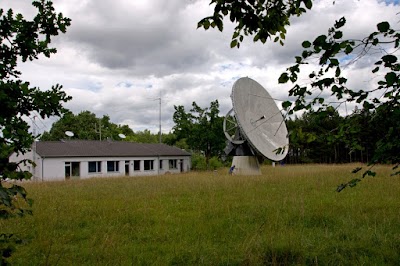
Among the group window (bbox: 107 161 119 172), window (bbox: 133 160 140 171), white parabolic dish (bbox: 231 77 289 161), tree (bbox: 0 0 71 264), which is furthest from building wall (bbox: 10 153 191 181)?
tree (bbox: 0 0 71 264)

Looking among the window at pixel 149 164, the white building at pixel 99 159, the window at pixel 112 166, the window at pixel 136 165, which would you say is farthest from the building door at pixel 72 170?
the window at pixel 149 164

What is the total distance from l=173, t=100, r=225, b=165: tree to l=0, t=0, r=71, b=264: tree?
37.9m

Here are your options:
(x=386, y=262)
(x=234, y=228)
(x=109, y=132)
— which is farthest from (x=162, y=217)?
(x=109, y=132)

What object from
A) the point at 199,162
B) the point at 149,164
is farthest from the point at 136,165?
the point at 199,162

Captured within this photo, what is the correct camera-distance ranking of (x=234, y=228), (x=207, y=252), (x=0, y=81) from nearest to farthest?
(x=0, y=81)
(x=207, y=252)
(x=234, y=228)

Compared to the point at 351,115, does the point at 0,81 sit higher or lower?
higher

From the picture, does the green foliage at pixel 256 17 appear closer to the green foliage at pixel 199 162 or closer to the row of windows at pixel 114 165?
the row of windows at pixel 114 165

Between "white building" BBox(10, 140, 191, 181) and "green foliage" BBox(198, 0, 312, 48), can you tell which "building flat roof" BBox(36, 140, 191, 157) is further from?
"green foliage" BBox(198, 0, 312, 48)

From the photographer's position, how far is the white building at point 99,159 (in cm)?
3117

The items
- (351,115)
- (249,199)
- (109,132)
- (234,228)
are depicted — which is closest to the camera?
(351,115)

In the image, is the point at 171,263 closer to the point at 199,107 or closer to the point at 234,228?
the point at 234,228

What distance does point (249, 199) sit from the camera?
34.8 ft

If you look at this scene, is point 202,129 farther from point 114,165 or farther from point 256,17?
point 256,17

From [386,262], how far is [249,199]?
586cm
